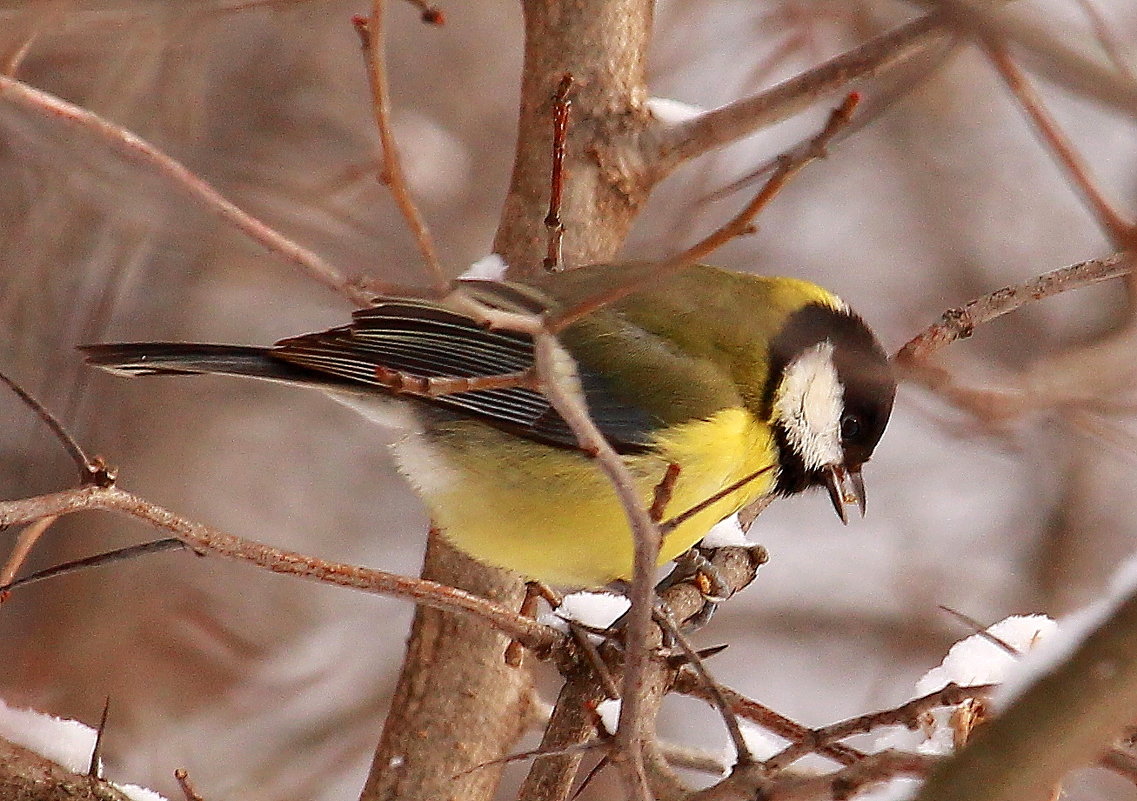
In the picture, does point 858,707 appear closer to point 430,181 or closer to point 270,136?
point 430,181

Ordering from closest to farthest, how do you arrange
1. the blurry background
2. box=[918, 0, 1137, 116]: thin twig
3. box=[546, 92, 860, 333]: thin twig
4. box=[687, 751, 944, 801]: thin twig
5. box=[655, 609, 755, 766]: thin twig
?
box=[918, 0, 1137, 116]: thin twig → box=[546, 92, 860, 333]: thin twig → box=[687, 751, 944, 801]: thin twig → box=[655, 609, 755, 766]: thin twig → the blurry background

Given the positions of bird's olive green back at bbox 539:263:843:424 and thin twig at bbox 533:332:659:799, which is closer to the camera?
thin twig at bbox 533:332:659:799

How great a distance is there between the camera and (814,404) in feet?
9.11

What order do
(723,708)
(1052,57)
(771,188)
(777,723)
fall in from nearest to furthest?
(1052,57) → (771,188) → (723,708) → (777,723)

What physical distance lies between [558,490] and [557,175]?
61 centimetres

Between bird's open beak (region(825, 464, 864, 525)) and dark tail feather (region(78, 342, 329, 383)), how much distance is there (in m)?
1.11

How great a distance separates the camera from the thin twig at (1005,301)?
234cm

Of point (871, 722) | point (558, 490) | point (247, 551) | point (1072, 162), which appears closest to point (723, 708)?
point (871, 722)

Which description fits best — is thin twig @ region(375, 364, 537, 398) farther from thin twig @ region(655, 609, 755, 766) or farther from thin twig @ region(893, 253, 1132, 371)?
thin twig @ region(893, 253, 1132, 371)

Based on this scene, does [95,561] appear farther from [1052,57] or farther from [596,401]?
[1052,57]

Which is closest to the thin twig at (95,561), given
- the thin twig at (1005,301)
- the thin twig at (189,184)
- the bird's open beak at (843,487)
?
the thin twig at (189,184)

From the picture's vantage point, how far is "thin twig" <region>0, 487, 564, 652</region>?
1.58 metres

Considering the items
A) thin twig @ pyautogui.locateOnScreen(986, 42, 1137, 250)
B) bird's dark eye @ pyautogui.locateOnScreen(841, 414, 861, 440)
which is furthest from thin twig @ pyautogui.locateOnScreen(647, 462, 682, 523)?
bird's dark eye @ pyautogui.locateOnScreen(841, 414, 861, 440)

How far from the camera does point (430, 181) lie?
503 centimetres
